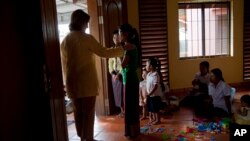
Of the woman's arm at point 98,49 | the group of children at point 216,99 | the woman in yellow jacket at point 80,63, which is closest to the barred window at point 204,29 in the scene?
the group of children at point 216,99

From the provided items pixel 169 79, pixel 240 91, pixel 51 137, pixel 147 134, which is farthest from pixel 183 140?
pixel 240 91

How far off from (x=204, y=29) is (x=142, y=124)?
8.97 ft

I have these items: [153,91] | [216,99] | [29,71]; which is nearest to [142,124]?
[153,91]

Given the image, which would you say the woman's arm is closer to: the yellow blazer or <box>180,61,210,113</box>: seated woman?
the yellow blazer

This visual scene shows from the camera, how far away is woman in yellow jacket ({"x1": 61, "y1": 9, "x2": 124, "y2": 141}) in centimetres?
254

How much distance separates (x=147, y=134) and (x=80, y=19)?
162 centimetres

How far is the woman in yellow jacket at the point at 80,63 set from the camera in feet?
8.32

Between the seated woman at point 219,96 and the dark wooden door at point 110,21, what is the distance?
1.50 meters

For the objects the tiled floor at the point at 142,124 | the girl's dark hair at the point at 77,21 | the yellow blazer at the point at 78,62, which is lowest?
the tiled floor at the point at 142,124

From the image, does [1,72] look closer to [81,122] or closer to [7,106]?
[7,106]

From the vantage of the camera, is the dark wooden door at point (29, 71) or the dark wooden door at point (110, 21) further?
the dark wooden door at point (110, 21)

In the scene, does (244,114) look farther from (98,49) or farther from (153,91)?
(98,49)

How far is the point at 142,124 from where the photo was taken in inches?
145

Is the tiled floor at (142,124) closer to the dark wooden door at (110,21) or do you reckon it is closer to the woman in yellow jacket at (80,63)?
the dark wooden door at (110,21)
